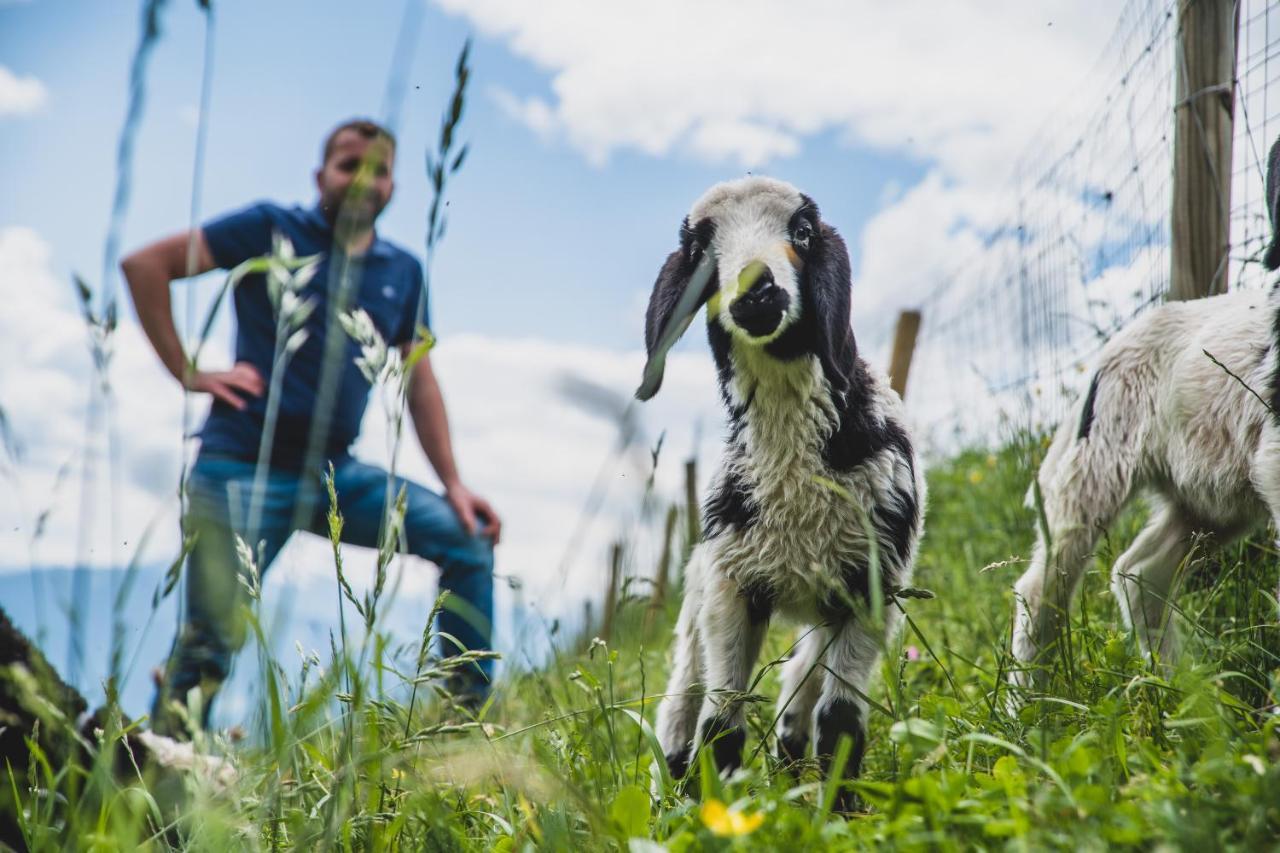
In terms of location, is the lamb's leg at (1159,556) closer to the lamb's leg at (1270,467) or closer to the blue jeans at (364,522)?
the lamb's leg at (1270,467)

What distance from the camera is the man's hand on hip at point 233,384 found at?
395cm

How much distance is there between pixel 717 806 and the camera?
3.84 feet

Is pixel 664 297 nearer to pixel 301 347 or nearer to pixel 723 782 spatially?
pixel 723 782

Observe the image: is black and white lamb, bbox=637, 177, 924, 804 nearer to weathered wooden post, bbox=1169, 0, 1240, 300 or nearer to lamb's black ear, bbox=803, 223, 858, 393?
lamb's black ear, bbox=803, 223, 858, 393

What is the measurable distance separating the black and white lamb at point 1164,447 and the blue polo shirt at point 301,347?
303 centimetres

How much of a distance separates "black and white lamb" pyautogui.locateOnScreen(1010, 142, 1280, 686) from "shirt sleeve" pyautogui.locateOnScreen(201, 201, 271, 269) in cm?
367

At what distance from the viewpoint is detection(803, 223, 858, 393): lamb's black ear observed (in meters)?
2.43

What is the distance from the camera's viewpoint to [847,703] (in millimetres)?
2332

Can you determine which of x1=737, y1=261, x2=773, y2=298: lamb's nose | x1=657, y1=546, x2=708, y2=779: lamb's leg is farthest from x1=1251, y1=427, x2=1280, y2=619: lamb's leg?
x1=657, y1=546, x2=708, y2=779: lamb's leg

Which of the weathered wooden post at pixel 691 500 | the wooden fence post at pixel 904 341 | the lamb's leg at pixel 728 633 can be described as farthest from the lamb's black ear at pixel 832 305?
the weathered wooden post at pixel 691 500

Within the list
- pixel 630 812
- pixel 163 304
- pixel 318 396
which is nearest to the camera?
pixel 630 812

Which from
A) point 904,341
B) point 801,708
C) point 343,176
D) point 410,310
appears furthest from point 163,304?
point 904,341

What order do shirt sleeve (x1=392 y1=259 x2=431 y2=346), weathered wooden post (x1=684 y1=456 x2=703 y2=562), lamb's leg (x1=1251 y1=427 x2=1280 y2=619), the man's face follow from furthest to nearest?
weathered wooden post (x1=684 y1=456 x2=703 y2=562) → shirt sleeve (x1=392 y1=259 x2=431 y2=346) → the man's face → lamb's leg (x1=1251 y1=427 x2=1280 y2=619)

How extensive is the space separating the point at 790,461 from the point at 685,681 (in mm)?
825
